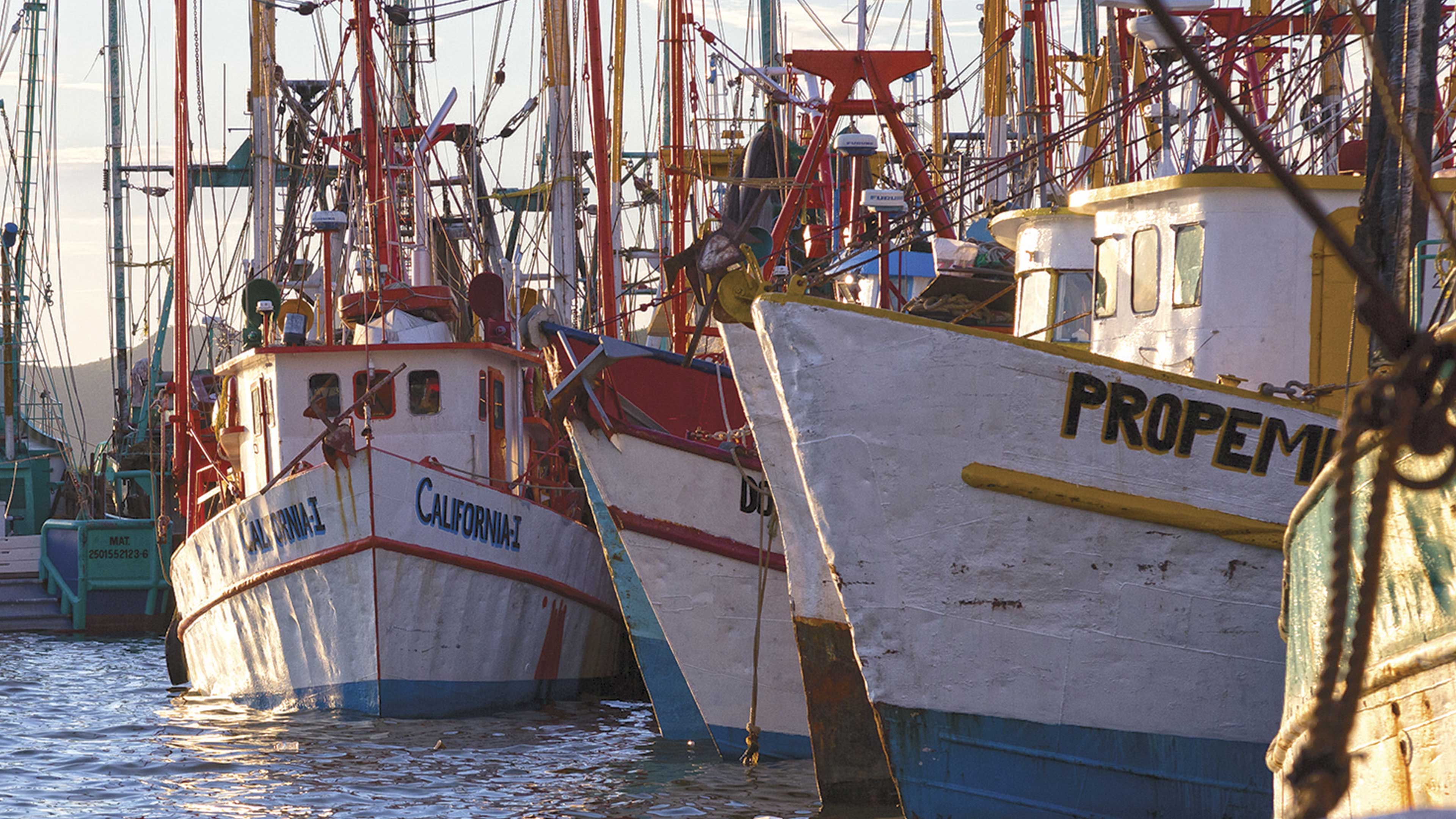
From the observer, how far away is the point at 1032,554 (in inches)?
306

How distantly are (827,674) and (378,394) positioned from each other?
619cm

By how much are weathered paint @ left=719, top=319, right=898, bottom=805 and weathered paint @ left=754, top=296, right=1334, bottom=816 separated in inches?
52.3

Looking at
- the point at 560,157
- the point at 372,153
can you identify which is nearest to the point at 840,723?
the point at 372,153

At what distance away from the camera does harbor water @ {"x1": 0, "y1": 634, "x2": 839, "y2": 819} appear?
396 inches

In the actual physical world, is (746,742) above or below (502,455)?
below

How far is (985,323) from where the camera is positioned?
12.9 metres

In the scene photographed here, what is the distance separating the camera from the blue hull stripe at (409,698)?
13.1 m

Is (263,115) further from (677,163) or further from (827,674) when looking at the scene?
(827,674)

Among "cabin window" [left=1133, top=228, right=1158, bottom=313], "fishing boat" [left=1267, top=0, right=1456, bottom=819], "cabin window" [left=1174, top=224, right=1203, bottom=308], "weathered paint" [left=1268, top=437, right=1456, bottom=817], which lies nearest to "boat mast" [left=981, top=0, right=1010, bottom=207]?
"cabin window" [left=1133, top=228, right=1158, bottom=313]

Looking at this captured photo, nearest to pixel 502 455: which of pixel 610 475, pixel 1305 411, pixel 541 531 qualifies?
pixel 541 531

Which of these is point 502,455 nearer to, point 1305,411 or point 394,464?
point 394,464

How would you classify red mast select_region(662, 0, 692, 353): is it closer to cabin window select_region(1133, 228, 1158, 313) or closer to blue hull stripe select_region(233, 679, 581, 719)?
blue hull stripe select_region(233, 679, 581, 719)

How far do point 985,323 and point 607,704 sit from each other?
507 cm

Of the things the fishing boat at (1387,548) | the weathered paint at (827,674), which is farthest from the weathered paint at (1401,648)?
the weathered paint at (827,674)
